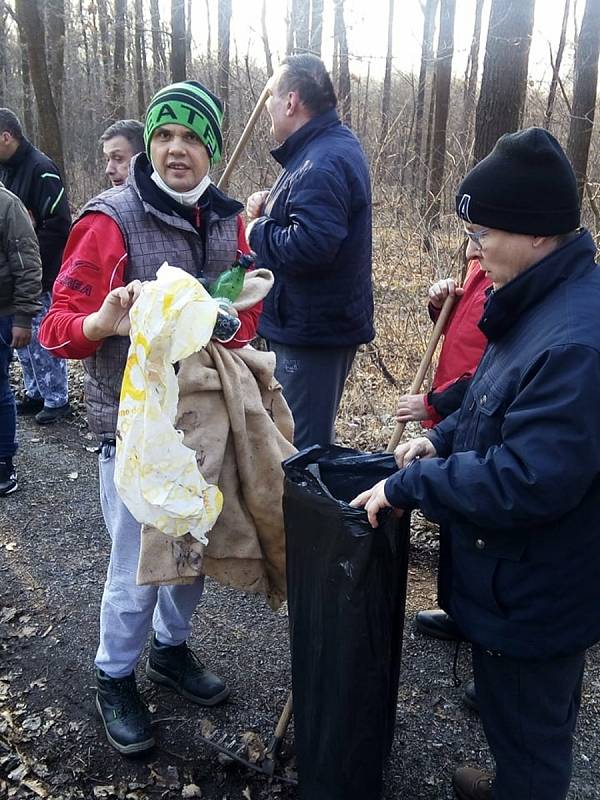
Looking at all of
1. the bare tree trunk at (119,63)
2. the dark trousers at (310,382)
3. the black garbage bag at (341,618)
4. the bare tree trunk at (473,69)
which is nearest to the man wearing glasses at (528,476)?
the black garbage bag at (341,618)

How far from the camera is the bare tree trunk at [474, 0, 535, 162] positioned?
18.4ft

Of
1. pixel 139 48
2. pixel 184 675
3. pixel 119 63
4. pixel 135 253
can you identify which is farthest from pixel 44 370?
pixel 139 48

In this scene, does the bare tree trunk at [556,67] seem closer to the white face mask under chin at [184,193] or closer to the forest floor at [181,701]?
the forest floor at [181,701]

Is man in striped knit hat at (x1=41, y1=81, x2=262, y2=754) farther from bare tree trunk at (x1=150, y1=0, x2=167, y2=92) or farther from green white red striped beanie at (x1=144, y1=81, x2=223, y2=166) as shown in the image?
bare tree trunk at (x1=150, y1=0, x2=167, y2=92)

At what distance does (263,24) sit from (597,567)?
1861 centimetres

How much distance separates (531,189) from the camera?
67.6 inches

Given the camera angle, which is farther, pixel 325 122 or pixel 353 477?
pixel 325 122

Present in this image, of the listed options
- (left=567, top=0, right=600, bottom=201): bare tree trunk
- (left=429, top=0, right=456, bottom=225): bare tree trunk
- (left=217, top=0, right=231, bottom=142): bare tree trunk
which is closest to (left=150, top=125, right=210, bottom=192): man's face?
(left=567, top=0, right=600, bottom=201): bare tree trunk

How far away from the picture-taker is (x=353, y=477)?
7.35 ft

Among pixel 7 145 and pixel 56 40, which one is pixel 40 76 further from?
pixel 56 40

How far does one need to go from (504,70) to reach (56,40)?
11601 mm

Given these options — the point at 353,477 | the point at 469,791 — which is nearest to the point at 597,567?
the point at 353,477

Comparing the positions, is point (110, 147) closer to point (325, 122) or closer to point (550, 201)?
point (325, 122)

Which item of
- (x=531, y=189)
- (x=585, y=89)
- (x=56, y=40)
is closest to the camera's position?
(x=531, y=189)
